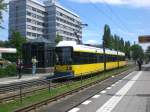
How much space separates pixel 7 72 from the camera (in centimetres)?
4053

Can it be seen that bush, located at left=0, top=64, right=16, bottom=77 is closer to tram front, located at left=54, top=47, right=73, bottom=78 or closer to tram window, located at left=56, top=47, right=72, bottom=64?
tram front, located at left=54, top=47, right=73, bottom=78

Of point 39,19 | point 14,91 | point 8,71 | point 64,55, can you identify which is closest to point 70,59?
point 64,55

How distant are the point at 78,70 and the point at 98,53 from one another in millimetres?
10489

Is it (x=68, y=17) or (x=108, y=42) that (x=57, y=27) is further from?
(x=108, y=42)

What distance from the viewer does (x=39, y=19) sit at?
178 m

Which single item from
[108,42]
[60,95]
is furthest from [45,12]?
[60,95]

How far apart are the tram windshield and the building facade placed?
425 ft

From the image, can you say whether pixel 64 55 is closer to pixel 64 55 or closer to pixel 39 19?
pixel 64 55

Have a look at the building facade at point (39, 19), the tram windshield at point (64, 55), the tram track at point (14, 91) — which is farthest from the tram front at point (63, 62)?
the building facade at point (39, 19)

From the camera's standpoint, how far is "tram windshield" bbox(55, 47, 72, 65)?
34.5 meters

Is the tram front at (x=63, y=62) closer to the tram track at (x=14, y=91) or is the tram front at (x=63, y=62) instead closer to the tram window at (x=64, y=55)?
the tram window at (x=64, y=55)

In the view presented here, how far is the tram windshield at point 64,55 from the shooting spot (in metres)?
34.5

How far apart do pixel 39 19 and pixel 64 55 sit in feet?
475

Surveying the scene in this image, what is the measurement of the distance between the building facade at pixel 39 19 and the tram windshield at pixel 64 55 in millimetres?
129511
